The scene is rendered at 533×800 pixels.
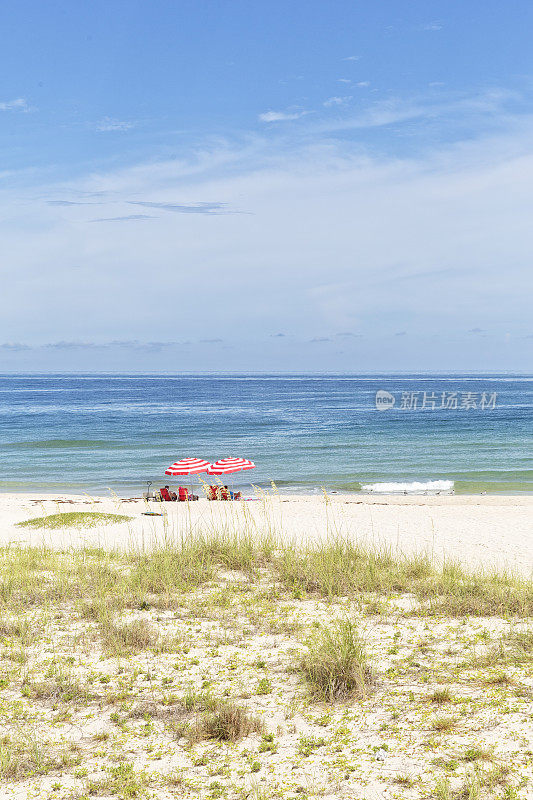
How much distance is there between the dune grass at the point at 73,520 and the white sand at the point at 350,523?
14.0 inches

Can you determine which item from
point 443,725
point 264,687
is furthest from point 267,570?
point 443,725

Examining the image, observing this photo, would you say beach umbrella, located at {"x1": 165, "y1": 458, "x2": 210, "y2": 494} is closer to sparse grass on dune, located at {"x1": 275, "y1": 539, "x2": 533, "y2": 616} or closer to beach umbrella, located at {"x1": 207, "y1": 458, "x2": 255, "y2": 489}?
beach umbrella, located at {"x1": 207, "y1": 458, "x2": 255, "y2": 489}

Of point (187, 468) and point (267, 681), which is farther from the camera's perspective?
point (187, 468)

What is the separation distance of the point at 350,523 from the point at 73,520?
6.79m

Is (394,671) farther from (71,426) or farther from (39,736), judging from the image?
(71,426)

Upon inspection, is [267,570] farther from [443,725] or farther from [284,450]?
[284,450]

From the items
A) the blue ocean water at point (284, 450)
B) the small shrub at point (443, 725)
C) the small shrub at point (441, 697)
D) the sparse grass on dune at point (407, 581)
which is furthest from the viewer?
the blue ocean water at point (284, 450)

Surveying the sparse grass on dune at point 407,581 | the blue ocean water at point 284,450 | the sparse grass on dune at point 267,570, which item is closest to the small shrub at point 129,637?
the sparse grass on dune at point 267,570

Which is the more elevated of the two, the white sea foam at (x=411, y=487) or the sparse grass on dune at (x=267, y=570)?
the sparse grass on dune at (x=267, y=570)

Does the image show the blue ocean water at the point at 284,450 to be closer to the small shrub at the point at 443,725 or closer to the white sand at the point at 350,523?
the white sand at the point at 350,523

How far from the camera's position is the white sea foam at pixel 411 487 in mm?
24781

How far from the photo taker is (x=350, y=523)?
620 inches

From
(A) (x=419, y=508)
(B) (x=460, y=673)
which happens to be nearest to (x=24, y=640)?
(B) (x=460, y=673)

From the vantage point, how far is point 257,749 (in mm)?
4523
